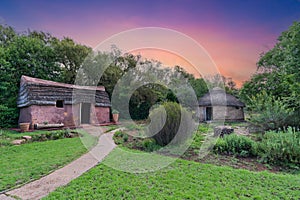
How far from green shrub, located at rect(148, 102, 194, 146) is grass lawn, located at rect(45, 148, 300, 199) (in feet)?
6.10

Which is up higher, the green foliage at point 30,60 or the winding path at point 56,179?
the green foliage at point 30,60

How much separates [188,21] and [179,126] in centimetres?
525

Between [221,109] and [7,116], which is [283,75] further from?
[7,116]

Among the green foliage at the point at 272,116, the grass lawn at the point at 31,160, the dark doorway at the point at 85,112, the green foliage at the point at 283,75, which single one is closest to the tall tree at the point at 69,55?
the dark doorway at the point at 85,112

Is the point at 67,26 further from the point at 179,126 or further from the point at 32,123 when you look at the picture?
the point at 179,126

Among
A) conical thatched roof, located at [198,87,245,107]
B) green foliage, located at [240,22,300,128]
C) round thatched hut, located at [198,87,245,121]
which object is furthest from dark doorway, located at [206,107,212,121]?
green foliage, located at [240,22,300,128]

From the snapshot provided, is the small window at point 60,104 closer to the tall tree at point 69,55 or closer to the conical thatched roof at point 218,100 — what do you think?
the tall tree at point 69,55

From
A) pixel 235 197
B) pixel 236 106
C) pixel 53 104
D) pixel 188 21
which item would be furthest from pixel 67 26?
pixel 236 106

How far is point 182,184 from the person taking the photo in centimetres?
347

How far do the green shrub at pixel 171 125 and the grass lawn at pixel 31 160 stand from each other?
276 cm

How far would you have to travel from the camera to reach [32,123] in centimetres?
1024

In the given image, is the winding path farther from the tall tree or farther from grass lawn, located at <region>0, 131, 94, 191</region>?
the tall tree

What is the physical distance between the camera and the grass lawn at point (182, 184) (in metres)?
3.09

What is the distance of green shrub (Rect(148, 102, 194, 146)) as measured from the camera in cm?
614
